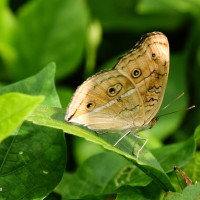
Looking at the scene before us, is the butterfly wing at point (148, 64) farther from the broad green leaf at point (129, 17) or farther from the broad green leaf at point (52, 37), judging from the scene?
the broad green leaf at point (129, 17)

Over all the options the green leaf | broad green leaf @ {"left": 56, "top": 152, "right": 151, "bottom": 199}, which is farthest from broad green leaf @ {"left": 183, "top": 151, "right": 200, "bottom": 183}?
the green leaf

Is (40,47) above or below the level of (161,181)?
below

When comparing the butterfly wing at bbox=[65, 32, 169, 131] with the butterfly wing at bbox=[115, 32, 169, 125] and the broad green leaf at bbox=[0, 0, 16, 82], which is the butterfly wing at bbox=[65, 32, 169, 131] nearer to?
the butterfly wing at bbox=[115, 32, 169, 125]

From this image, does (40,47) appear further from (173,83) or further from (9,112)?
(9,112)

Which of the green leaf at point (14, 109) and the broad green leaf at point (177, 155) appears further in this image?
the broad green leaf at point (177, 155)

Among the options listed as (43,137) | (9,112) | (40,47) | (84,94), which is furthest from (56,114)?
(40,47)

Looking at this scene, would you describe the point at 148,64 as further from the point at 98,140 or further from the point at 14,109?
the point at 14,109

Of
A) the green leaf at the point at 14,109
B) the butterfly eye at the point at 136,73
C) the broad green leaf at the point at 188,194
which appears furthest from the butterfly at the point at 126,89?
the green leaf at the point at 14,109
